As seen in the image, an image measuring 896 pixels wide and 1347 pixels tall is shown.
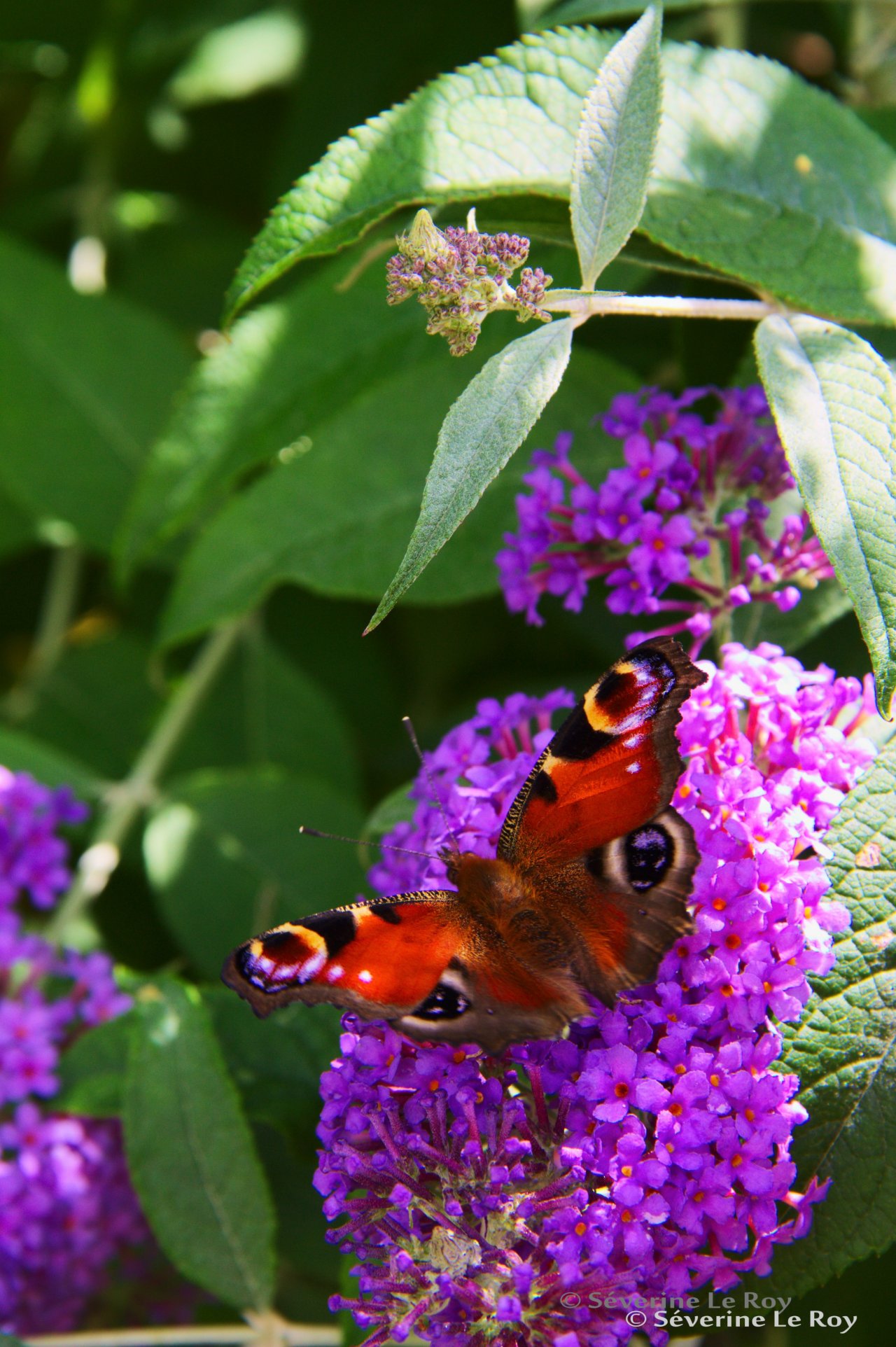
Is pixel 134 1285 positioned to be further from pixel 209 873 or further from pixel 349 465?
pixel 349 465

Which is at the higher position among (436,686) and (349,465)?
(349,465)

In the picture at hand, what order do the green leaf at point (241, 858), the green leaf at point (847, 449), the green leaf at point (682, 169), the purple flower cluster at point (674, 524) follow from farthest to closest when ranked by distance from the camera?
the green leaf at point (241, 858) < the purple flower cluster at point (674, 524) < the green leaf at point (682, 169) < the green leaf at point (847, 449)

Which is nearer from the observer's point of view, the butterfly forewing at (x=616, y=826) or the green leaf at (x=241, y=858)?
the butterfly forewing at (x=616, y=826)

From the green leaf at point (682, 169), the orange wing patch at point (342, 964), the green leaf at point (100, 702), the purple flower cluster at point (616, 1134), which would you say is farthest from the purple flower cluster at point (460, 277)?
the green leaf at point (100, 702)

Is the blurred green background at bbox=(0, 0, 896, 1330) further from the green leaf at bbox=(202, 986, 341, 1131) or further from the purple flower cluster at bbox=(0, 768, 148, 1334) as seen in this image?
the purple flower cluster at bbox=(0, 768, 148, 1334)

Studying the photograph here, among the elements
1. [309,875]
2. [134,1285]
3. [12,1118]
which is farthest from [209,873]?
[134,1285]

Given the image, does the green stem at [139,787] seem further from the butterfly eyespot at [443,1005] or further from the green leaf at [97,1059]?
the butterfly eyespot at [443,1005]

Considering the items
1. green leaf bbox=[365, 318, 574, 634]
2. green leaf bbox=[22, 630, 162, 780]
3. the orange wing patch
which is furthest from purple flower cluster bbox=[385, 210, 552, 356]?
green leaf bbox=[22, 630, 162, 780]
